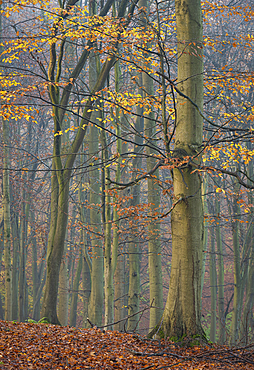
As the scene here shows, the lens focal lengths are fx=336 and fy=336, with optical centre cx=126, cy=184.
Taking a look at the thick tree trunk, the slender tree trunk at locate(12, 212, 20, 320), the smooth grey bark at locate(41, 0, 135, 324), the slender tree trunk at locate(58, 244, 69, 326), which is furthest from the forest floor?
the slender tree trunk at locate(12, 212, 20, 320)

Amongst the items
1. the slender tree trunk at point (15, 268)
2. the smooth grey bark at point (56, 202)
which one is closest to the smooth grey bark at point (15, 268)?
the slender tree trunk at point (15, 268)

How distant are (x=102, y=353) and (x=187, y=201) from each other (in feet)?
8.37

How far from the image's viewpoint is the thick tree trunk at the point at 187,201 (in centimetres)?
519

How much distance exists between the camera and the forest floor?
13.1ft

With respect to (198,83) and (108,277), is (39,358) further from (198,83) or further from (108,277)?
(198,83)

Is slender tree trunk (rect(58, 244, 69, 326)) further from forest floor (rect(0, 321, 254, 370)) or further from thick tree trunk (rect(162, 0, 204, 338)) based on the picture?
thick tree trunk (rect(162, 0, 204, 338))

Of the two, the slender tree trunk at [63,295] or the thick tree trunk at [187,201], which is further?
the slender tree trunk at [63,295]

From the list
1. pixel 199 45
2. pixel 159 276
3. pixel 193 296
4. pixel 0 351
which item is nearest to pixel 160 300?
pixel 159 276

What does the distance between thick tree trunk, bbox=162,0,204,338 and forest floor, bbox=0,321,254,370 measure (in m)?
0.44

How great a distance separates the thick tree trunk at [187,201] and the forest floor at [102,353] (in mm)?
441

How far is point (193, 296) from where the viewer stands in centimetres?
520

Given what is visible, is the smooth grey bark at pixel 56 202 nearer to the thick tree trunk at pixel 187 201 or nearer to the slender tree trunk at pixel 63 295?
the thick tree trunk at pixel 187 201

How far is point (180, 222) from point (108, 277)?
9.68 feet

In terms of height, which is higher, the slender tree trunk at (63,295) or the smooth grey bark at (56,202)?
the smooth grey bark at (56,202)
